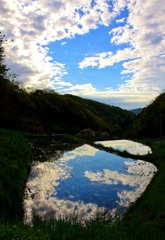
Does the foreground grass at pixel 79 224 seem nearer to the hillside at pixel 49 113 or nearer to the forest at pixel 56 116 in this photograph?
the forest at pixel 56 116

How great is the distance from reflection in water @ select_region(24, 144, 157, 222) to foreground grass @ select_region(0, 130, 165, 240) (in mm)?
917

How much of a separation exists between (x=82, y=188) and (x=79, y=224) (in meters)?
10.1

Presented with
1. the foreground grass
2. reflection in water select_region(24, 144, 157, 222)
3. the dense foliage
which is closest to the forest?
the dense foliage

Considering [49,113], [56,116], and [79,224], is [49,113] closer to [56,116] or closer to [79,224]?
[56,116]

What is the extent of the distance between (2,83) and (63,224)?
41796mm

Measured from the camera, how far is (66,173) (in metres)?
24.5

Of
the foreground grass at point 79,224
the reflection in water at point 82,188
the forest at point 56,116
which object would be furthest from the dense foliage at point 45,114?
the foreground grass at point 79,224

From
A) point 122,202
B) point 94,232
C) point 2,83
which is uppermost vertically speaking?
point 2,83

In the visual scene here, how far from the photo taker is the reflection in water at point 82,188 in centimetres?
1461

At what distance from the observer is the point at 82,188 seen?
19.0 metres

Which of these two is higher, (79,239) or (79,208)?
(79,239)

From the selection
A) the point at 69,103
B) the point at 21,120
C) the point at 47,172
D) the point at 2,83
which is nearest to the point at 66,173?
the point at 47,172

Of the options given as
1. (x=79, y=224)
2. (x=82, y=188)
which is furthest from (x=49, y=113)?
(x=79, y=224)

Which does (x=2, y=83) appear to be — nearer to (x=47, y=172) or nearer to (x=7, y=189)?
(x=47, y=172)
